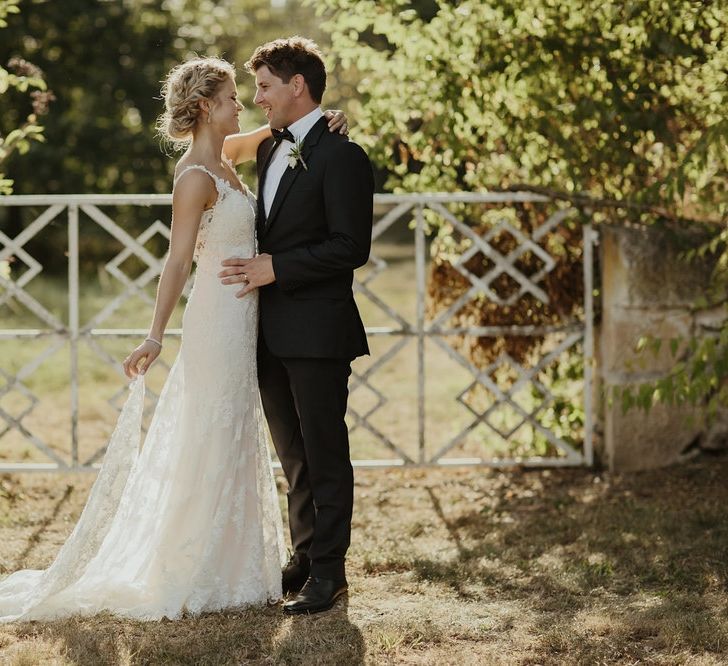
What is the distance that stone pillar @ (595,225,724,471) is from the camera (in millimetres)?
5848

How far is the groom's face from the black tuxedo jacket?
127mm

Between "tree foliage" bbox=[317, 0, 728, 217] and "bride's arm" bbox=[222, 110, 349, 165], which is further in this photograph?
"tree foliage" bbox=[317, 0, 728, 217]

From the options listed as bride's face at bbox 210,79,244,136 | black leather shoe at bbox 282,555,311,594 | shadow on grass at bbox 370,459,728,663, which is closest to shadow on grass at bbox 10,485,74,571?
black leather shoe at bbox 282,555,311,594

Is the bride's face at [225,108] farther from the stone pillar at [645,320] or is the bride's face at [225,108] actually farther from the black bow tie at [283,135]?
the stone pillar at [645,320]

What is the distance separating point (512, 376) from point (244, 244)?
2885 millimetres

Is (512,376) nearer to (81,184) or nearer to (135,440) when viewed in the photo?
(135,440)

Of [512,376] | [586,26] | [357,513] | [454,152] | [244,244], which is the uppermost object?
[586,26]

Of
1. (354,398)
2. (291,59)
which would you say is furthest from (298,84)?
(354,398)

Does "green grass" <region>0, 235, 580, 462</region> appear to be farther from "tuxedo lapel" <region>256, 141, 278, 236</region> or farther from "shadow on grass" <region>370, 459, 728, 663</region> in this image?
"tuxedo lapel" <region>256, 141, 278, 236</region>

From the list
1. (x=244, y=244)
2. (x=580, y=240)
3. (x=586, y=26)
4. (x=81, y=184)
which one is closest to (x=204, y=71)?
(x=244, y=244)

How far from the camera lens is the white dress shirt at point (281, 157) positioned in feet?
12.8

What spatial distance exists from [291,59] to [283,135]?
27 centimetres

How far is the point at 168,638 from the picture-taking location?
143 inches

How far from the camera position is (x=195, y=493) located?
3.98 meters
